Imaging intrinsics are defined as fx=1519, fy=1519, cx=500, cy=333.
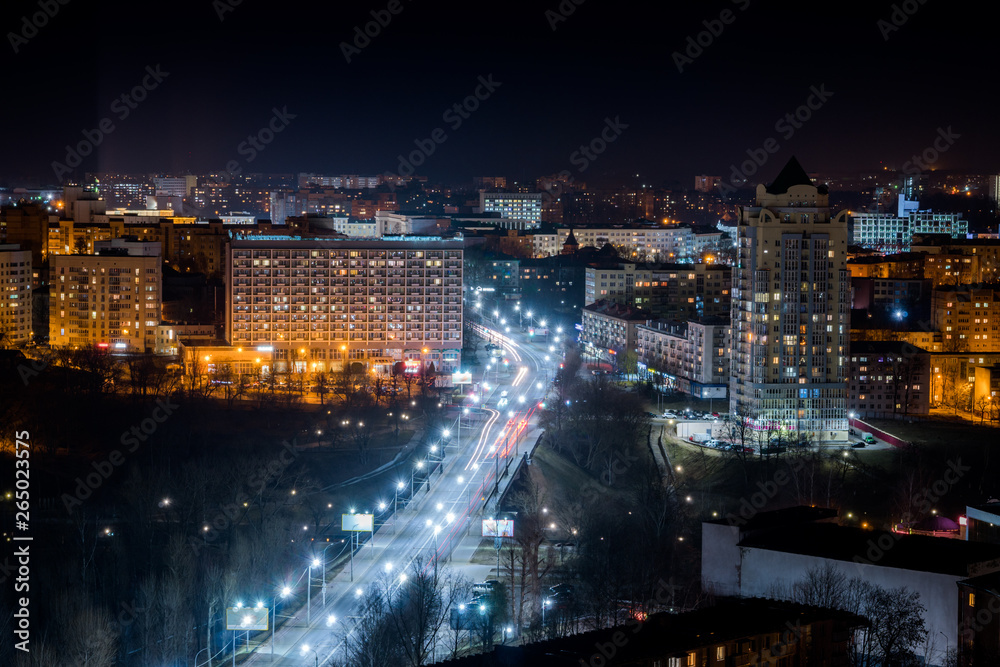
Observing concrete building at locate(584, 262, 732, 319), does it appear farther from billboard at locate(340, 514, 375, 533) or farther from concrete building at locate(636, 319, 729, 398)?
billboard at locate(340, 514, 375, 533)

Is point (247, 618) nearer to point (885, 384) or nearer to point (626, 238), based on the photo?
point (885, 384)

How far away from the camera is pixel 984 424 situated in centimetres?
2844

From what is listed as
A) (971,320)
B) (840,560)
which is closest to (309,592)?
(840,560)

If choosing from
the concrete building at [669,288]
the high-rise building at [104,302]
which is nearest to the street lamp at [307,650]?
the high-rise building at [104,302]

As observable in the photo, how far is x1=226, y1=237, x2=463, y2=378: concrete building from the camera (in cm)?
3272

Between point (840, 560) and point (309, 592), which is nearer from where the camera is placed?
point (840, 560)

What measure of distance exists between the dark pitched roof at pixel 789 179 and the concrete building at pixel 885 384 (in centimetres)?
410

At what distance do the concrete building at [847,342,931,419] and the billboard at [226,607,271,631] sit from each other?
16.1m

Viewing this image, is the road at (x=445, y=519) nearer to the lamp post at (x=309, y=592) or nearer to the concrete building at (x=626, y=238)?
the lamp post at (x=309, y=592)

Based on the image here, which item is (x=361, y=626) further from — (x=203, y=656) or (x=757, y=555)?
(x=757, y=555)

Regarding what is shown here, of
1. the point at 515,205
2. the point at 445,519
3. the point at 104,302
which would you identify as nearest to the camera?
the point at 445,519

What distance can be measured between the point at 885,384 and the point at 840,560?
598 inches

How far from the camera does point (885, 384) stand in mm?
29719

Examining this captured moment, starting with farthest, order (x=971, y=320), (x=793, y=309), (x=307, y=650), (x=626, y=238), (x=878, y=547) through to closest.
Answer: (x=626, y=238)
(x=971, y=320)
(x=793, y=309)
(x=307, y=650)
(x=878, y=547)
